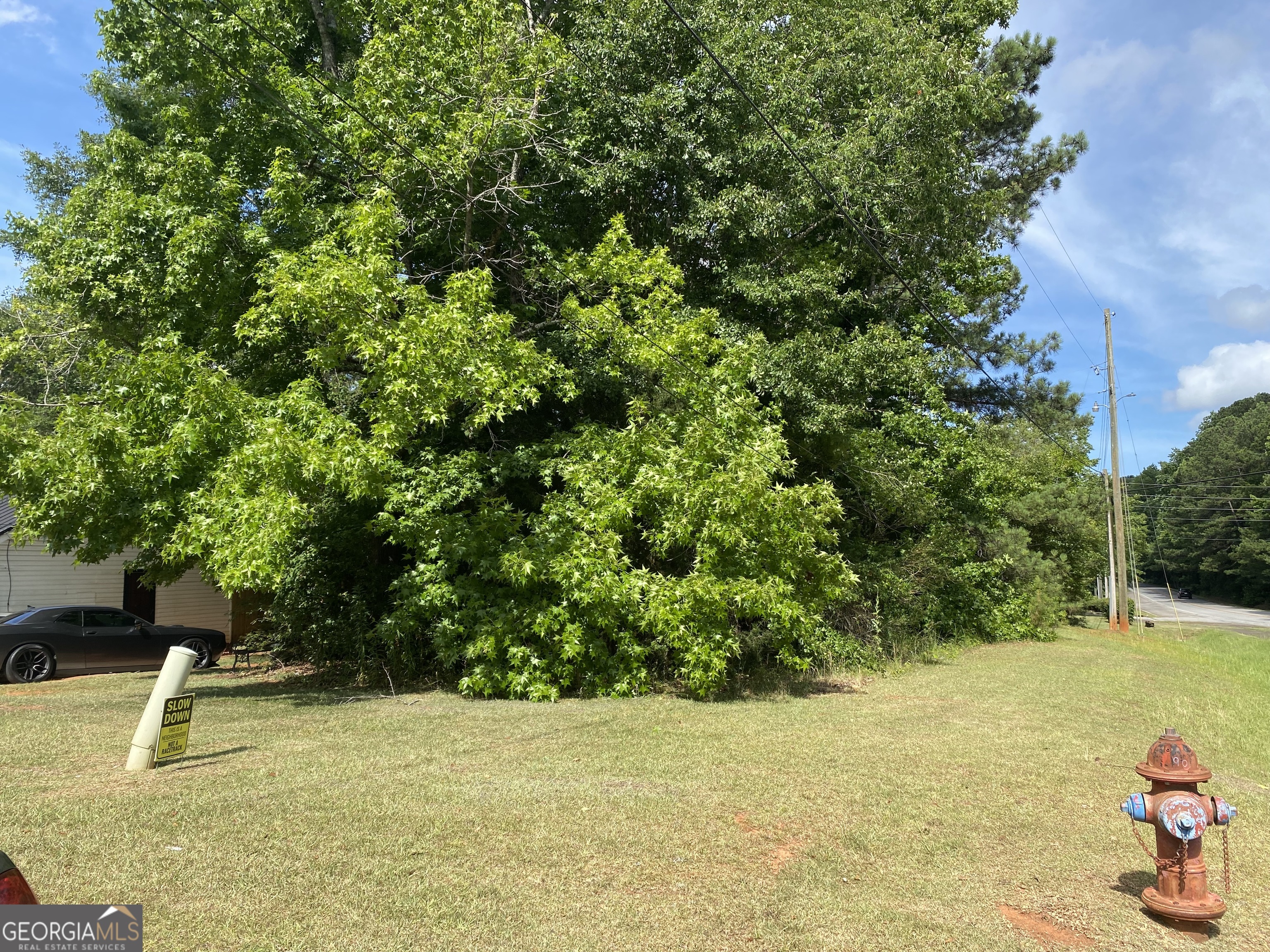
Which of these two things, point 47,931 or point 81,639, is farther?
point 81,639

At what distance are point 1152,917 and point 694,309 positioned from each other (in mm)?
12159

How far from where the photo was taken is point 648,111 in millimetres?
15227

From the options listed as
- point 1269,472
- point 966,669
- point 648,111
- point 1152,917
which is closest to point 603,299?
point 648,111

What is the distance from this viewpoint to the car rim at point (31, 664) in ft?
44.9

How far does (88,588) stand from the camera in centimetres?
1809

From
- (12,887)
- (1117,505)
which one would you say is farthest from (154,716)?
(1117,505)

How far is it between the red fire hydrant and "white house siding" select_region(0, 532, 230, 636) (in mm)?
17548

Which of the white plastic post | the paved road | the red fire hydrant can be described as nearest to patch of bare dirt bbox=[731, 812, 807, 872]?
the red fire hydrant

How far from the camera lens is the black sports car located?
1367 cm

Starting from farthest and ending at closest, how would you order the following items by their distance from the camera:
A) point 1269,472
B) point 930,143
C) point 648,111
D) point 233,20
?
point 1269,472, point 930,143, point 648,111, point 233,20

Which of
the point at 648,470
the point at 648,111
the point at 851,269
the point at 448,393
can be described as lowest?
the point at 648,470

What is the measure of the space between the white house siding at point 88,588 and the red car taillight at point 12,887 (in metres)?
16.0

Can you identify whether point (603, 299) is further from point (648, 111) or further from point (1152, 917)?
point (1152, 917)

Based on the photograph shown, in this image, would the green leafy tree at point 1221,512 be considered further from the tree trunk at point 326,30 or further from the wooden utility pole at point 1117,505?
the tree trunk at point 326,30
